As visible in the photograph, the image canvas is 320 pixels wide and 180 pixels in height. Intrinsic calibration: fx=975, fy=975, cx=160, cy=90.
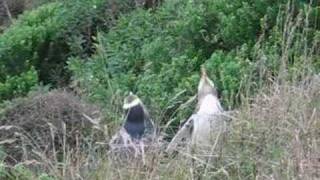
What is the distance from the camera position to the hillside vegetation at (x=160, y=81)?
16.6 ft

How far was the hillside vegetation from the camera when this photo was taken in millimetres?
5051

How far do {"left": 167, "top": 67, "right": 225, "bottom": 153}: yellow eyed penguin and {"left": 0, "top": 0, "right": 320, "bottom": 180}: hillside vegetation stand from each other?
10 centimetres

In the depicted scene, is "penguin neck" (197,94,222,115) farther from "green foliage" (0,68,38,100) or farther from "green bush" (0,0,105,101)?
"green bush" (0,0,105,101)

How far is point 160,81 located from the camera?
24.9 ft

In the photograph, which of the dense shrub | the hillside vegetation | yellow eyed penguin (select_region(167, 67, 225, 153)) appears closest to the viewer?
the hillside vegetation

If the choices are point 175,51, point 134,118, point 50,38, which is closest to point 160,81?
point 175,51

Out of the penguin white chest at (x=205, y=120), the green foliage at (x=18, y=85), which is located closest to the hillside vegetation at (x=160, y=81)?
the green foliage at (x=18, y=85)

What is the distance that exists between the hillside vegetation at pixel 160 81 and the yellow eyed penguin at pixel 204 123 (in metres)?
0.10

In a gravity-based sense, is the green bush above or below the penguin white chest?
below

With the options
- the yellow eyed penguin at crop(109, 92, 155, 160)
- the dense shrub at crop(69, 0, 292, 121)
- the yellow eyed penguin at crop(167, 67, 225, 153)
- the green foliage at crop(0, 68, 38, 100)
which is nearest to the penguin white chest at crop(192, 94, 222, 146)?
the yellow eyed penguin at crop(167, 67, 225, 153)

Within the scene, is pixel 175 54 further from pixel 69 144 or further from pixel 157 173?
pixel 157 173

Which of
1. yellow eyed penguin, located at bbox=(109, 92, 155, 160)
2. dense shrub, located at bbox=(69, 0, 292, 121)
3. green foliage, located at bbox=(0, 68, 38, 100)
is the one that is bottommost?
green foliage, located at bbox=(0, 68, 38, 100)

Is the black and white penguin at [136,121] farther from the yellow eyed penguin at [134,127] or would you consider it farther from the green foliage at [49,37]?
the green foliage at [49,37]

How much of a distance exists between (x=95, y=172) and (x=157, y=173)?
0.36 meters
